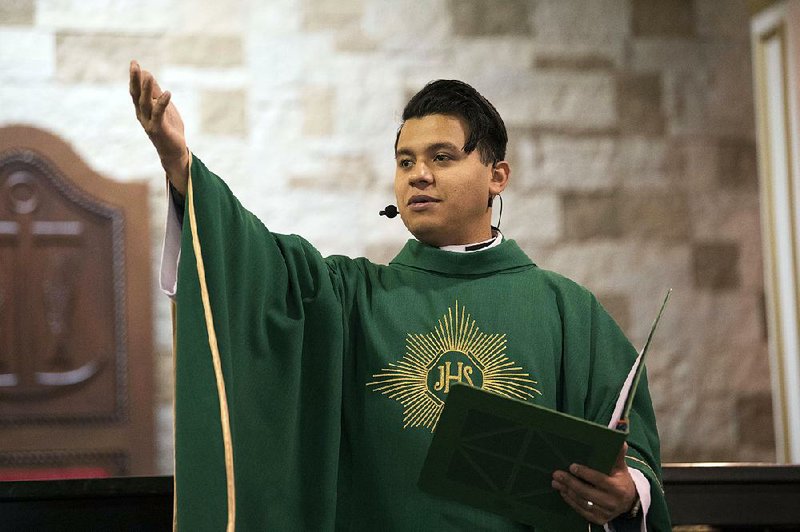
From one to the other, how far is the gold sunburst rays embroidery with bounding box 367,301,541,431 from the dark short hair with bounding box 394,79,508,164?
15.7 inches

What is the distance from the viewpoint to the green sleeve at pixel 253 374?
187 cm

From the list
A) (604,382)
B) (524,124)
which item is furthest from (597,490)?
(524,124)

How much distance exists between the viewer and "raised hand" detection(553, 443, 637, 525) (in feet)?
6.34

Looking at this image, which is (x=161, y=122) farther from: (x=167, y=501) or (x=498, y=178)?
(x=167, y=501)

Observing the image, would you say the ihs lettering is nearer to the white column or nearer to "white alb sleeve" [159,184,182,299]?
"white alb sleeve" [159,184,182,299]

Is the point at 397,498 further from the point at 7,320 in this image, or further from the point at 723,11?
the point at 723,11

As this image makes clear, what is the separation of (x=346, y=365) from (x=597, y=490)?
0.58 meters

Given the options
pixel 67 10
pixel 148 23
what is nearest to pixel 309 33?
pixel 148 23

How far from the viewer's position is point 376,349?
2172 millimetres

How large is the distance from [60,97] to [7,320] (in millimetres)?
829

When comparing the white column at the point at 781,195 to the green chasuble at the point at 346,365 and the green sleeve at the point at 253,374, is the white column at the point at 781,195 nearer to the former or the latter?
the green chasuble at the point at 346,365

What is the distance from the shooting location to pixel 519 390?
216 centimetres

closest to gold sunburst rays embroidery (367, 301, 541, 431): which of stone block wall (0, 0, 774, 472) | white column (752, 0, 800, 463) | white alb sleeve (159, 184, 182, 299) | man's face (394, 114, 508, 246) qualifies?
man's face (394, 114, 508, 246)

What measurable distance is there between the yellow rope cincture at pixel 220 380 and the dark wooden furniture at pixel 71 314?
77.1 inches
